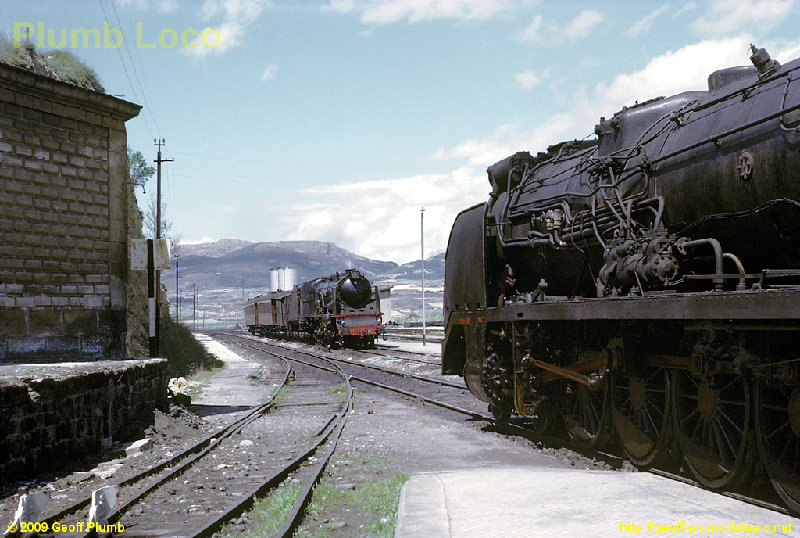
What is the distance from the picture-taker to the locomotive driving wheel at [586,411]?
7.33m

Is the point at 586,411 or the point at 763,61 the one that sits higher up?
the point at 763,61

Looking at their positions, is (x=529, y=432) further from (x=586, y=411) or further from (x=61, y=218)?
(x=61, y=218)

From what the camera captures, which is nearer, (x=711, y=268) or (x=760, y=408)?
(x=760, y=408)

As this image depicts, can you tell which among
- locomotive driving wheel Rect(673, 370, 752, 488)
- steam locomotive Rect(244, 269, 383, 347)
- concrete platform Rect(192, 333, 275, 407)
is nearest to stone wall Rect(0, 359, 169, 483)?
concrete platform Rect(192, 333, 275, 407)

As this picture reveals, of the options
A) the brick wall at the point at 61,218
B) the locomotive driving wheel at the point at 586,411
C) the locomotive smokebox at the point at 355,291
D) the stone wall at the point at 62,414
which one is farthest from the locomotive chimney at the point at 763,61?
the locomotive smokebox at the point at 355,291

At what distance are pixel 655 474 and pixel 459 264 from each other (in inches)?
187

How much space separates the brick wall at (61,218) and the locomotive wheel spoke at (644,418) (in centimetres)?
991

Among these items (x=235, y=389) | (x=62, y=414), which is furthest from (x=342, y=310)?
(x=62, y=414)

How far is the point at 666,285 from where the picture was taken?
5.88 metres

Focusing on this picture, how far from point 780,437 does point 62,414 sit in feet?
24.4

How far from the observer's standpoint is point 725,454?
5629 mm

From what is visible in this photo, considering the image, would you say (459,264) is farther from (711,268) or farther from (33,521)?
(33,521)

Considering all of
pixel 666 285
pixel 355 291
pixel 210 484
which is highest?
pixel 355 291

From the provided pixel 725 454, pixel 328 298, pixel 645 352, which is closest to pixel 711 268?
pixel 645 352
